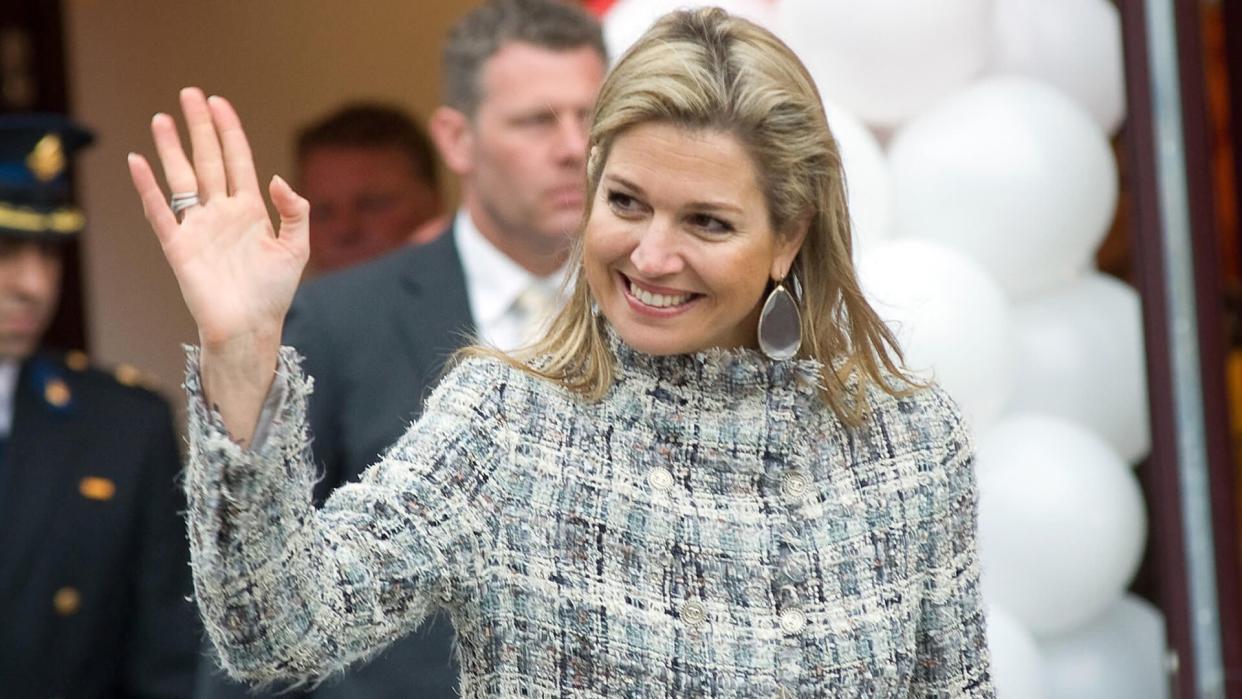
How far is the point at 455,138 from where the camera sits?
3.17 metres

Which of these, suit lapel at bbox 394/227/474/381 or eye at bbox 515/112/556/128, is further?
eye at bbox 515/112/556/128

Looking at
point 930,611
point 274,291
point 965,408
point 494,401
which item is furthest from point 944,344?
point 274,291

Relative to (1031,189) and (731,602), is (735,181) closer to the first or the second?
(731,602)

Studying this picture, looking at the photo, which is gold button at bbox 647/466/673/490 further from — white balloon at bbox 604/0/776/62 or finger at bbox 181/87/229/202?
white balloon at bbox 604/0/776/62

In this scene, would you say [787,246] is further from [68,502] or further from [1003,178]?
[68,502]

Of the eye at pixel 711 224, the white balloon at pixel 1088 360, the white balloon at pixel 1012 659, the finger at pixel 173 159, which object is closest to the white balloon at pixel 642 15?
the white balloon at pixel 1088 360

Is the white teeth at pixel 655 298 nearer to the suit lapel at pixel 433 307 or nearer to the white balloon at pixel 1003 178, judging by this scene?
the suit lapel at pixel 433 307

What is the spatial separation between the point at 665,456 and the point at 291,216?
1.38ft

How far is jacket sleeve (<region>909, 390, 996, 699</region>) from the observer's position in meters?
1.90

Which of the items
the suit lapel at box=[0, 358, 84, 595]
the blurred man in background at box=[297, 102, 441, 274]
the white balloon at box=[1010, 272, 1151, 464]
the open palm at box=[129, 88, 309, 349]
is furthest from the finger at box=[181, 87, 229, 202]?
the blurred man in background at box=[297, 102, 441, 274]

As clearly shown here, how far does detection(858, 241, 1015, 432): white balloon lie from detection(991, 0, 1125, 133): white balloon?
41cm

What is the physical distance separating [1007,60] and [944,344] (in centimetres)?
54

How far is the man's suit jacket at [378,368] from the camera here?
2.54m

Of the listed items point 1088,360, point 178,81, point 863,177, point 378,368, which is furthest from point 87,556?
point 178,81
